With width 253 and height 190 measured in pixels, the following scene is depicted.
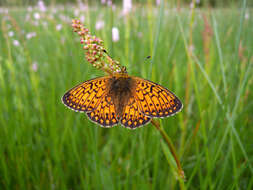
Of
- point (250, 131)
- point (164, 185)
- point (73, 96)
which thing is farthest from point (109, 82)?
point (250, 131)

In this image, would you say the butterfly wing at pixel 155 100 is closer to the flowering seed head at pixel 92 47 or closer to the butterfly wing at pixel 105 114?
the butterfly wing at pixel 105 114

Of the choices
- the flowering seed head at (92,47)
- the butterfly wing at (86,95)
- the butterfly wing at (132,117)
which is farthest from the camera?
the butterfly wing at (86,95)

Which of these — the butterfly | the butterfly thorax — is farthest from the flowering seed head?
the butterfly thorax

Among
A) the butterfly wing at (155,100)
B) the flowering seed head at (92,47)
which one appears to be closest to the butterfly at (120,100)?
the butterfly wing at (155,100)

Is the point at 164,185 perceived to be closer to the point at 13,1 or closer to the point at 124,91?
the point at 124,91

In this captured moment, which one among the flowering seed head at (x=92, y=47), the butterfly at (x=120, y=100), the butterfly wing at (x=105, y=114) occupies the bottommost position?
the butterfly wing at (x=105, y=114)

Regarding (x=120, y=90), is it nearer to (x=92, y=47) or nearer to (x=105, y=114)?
(x=105, y=114)

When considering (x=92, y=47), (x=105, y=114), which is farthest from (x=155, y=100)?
(x=92, y=47)
